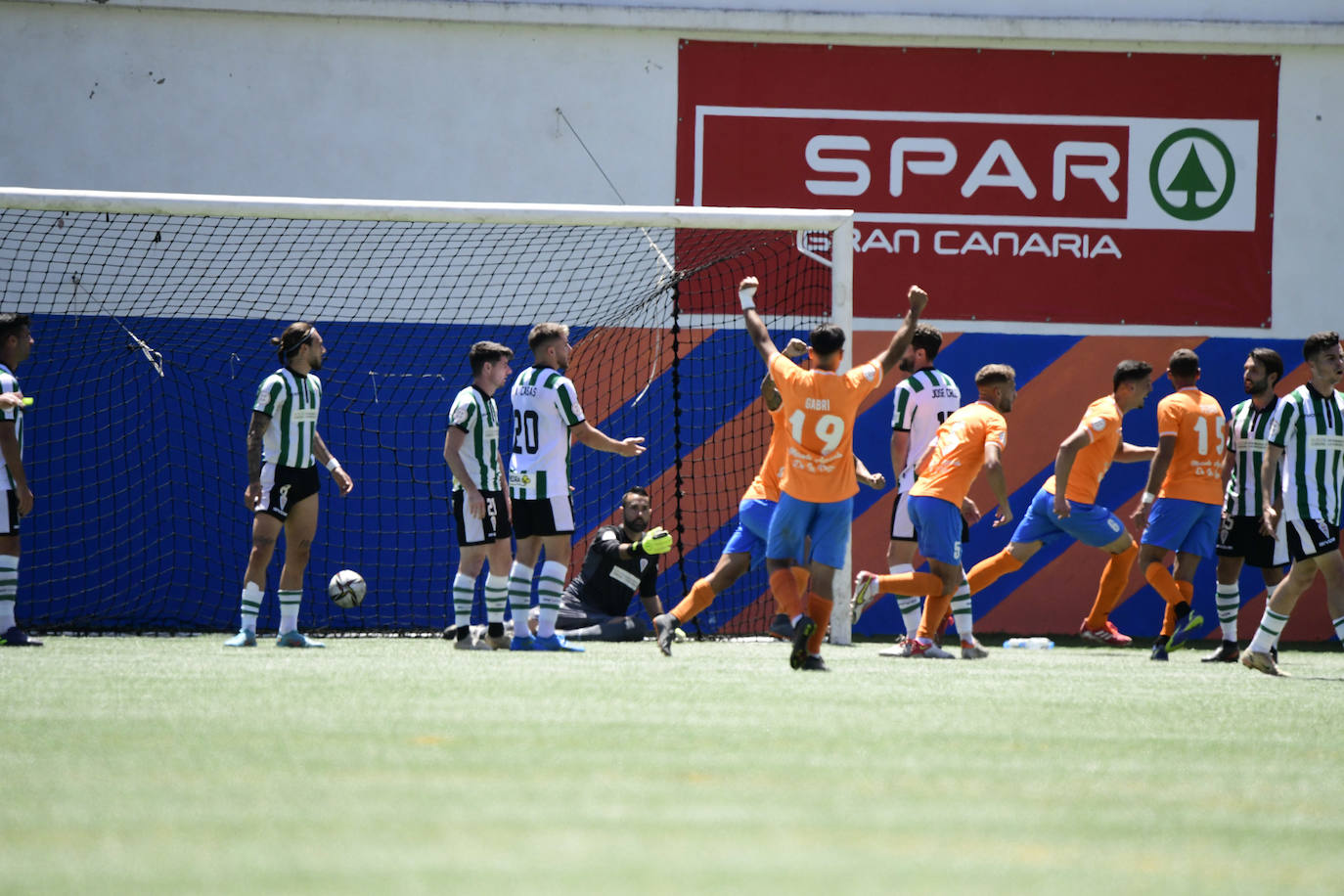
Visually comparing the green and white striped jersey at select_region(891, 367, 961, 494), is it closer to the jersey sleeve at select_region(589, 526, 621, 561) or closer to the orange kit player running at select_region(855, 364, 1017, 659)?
the orange kit player running at select_region(855, 364, 1017, 659)

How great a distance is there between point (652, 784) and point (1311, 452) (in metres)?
5.44

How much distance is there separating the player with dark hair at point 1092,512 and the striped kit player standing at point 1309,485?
1544 millimetres

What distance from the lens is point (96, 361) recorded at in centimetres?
1180

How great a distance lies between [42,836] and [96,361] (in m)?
9.01

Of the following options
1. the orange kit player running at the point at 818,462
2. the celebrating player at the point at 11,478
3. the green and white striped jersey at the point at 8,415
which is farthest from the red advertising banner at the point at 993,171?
the green and white striped jersey at the point at 8,415

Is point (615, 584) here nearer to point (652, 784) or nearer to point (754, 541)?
point (754, 541)

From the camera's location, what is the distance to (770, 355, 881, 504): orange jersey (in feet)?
25.3

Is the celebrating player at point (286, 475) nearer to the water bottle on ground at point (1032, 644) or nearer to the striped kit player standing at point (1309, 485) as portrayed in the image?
the water bottle on ground at point (1032, 644)

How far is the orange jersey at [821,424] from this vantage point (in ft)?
25.3

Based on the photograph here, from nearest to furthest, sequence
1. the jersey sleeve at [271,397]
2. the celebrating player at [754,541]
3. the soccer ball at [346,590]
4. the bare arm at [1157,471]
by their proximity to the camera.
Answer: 1. the celebrating player at [754,541]
2. the jersey sleeve at [271,397]
3. the bare arm at [1157,471]
4. the soccer ball at [346,590]

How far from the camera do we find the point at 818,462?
7.78 m

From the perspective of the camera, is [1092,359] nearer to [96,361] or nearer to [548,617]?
[548,617]

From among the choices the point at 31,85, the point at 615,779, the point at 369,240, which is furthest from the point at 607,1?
the point at 615,779

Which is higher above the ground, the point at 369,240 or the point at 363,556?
the point at 369,240
